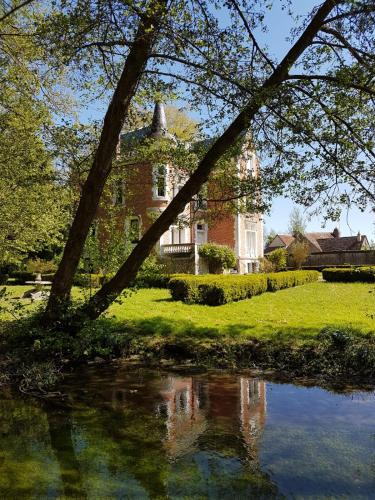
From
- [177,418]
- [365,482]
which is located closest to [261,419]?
[177,418]

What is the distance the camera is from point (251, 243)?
34781 mm

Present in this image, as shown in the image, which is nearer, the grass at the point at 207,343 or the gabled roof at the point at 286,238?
the grass at the point at 207,343

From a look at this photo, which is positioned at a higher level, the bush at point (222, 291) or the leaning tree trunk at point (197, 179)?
the leaning tree trunk at point (197, 179)

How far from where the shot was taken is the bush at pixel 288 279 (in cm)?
1969

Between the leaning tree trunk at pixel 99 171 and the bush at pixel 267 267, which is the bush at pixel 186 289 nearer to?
the leaning tree trunk at pixel 99 171

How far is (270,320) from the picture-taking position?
11617mm

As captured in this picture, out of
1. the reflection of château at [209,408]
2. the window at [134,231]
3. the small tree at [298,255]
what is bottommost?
the reflection of château at [209,408]

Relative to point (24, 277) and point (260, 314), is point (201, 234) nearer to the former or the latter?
point (24, 277)

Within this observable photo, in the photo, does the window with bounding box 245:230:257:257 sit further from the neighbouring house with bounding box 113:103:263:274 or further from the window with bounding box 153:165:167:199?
the window with bounding box 153:165:167:199

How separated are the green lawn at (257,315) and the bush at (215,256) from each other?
9802mm

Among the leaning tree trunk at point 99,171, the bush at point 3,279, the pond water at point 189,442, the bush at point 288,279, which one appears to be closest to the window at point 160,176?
the leaning tree trunk at point 99,171

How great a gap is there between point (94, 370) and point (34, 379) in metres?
1.37

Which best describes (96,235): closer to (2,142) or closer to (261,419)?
(261,419)

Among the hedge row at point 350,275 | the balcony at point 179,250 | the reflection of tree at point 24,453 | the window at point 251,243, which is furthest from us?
the window at point 251,243
